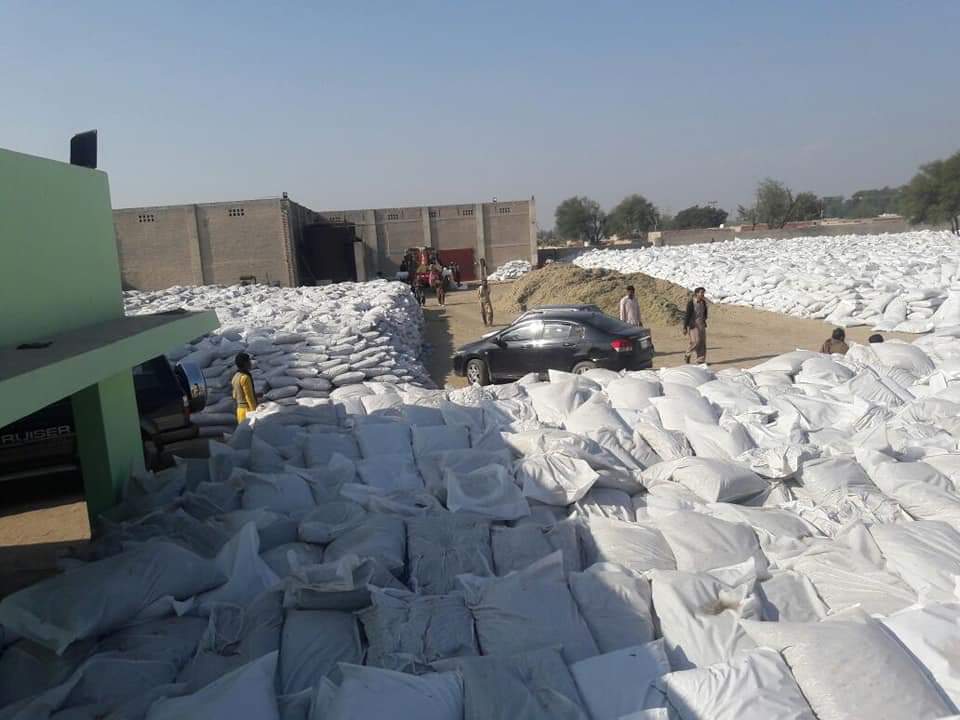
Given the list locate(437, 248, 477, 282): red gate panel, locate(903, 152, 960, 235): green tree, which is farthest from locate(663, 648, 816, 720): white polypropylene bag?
locate(903, 152, 960, 235): green tree

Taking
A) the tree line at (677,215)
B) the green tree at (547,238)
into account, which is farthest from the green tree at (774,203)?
the green tree at (547,238)

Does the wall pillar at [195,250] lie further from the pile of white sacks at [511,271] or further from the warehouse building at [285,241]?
the pile of white sacks at [511,271]

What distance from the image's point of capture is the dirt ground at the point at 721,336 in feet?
45.0

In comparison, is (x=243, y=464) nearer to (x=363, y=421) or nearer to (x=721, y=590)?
(x=363, y=421)

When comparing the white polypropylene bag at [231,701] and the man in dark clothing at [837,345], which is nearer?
the white polypropylene bag at [231,701]

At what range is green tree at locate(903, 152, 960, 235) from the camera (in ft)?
140

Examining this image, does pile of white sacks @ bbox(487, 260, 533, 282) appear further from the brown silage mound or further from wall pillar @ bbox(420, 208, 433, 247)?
the brown silage mound

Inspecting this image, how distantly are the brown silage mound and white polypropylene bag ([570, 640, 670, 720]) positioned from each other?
15627 mm

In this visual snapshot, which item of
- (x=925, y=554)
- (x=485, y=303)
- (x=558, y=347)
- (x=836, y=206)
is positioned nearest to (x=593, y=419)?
(x=925, y=554)

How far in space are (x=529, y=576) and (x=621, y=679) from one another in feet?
2.19

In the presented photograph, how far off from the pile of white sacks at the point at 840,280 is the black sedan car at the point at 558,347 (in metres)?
3.92

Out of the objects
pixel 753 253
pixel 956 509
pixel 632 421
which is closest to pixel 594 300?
pixel 753 253

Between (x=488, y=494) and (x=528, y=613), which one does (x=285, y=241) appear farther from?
(x=528, y=613)

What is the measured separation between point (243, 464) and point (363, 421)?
0.97 meters
